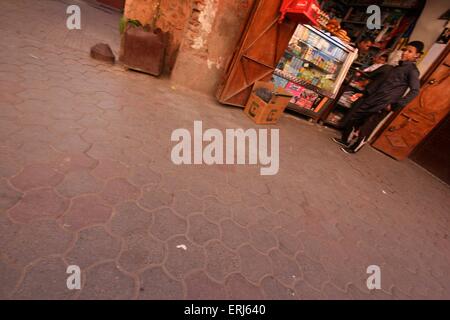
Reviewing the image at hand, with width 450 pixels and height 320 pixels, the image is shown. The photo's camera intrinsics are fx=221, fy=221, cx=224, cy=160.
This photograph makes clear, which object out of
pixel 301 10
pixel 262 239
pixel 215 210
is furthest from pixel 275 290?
pixel 301 10

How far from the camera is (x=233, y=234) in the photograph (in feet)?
7.08

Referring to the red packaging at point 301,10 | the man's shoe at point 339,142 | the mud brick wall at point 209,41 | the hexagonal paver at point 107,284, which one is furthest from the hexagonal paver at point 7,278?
the man's shoe at point 339,142

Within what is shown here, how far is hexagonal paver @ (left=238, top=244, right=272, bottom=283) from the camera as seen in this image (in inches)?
73.9

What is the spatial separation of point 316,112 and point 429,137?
126 inches

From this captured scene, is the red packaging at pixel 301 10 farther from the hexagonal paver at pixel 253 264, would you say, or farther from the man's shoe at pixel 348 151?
the hexagonal paver at pixel 253 264

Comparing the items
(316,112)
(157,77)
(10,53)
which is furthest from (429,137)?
(10,53)

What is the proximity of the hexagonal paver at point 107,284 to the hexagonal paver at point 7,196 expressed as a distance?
33.2 inches

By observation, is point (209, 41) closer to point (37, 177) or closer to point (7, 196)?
point (37, 177)

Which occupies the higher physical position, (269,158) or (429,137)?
(429,137)

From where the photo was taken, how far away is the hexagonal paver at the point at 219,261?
178cm
